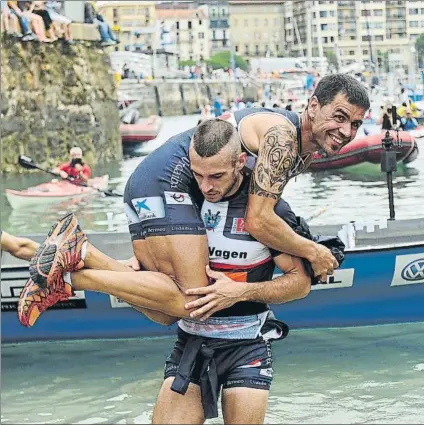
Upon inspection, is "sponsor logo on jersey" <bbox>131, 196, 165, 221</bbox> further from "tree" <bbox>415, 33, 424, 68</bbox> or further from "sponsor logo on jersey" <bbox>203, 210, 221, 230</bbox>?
"tree" <bbox>415, 33, 424, 68</bbox>

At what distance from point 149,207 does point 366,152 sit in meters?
23.0

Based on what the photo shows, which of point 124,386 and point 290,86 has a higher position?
point 124,386

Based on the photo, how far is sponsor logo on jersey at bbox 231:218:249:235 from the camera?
443 centimetres

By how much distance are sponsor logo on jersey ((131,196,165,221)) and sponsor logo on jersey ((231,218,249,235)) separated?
0.30 m

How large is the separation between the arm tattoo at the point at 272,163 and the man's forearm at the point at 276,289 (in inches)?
14.2

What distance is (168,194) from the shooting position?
4.39 meters

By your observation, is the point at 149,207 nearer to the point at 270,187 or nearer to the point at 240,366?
the point at 270,187

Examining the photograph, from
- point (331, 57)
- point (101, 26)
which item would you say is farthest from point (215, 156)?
point (331, 57)

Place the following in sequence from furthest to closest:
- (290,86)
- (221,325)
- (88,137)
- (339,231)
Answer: (290,86), (88,137), (339,231), (221,325)

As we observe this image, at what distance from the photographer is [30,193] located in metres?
22.5

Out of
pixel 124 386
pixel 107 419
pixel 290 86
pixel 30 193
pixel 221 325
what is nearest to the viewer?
pixel 221 325

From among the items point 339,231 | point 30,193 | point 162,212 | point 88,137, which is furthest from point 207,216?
point 88,137

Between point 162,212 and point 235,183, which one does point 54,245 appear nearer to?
point 162,212

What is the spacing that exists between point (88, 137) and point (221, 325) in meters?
32.3
